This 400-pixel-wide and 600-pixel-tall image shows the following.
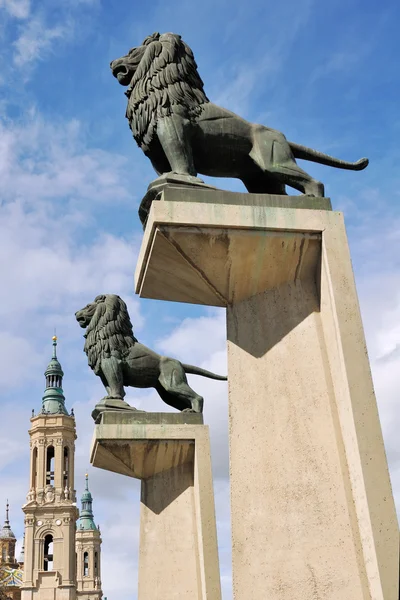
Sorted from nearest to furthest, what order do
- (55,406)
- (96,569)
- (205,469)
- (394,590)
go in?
(394,590), (205,469), (55,406), (96,569)

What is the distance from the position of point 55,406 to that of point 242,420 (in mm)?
101349

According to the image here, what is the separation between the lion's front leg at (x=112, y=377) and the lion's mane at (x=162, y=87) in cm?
640

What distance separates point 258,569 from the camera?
18.2ft

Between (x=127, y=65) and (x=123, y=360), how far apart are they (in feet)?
22.1

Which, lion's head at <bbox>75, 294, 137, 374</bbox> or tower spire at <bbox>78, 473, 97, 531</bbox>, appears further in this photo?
tower spire at <bbox>78, 473, 97, 531</bbox>

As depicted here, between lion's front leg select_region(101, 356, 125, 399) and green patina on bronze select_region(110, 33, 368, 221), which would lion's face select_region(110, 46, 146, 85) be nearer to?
green patina on bronze select_region(110, 33, 368, 221)

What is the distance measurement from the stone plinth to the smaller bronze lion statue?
776 millimetres

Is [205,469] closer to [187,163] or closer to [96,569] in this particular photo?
[187,163]

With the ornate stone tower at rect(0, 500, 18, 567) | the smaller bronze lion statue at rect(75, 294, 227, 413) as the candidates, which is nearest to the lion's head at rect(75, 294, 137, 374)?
the smaller bronze lion statue at rect(75, 294, 227, 413)

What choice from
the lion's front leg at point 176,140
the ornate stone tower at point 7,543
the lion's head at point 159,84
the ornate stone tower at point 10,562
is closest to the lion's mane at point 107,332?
the lion's head at point 159,84

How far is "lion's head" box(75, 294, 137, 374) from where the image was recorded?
12992 mm

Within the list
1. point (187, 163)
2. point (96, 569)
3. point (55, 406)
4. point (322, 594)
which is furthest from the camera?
point (96, 569)

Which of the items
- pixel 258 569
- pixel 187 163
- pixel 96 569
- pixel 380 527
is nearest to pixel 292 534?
pixel 258 569

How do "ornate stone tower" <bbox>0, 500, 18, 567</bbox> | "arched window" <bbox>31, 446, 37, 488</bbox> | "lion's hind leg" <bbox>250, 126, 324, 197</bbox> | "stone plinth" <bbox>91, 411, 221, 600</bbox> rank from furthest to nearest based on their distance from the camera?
"ornate stone tower" <bbox>0, 500, 18, 567</bbox> → "arched window" <bbox>31, 446, 37, 488</bbox> → "stone plinth" <bbox>91, 411, 221, 600</bbox> → "lion's hind leg" <bbox>250, 126, 324, 197</bbox>
